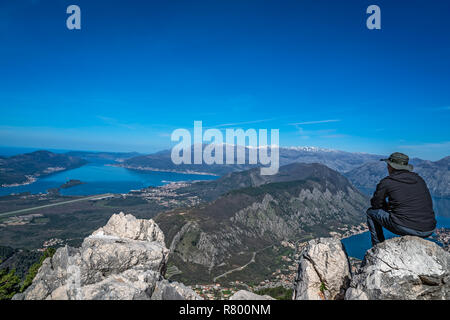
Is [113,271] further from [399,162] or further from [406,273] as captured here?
[399,162]

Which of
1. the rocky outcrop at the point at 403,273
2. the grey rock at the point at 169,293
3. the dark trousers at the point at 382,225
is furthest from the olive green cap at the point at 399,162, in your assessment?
the grey rock at the point at 169,293

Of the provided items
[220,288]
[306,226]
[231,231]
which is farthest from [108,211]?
[306,226]

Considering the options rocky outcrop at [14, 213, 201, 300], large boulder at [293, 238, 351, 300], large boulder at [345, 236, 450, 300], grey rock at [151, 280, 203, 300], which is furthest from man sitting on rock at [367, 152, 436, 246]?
rocky outcrop at [14, 213, 201, 300]

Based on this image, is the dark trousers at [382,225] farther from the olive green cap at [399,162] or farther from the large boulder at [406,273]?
the olive green cap at [399,162]

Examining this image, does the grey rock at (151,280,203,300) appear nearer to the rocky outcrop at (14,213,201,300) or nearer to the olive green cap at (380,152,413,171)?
the rocky outcrop at (14,213,201,300)

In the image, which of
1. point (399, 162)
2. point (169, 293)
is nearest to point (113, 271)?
point (169, 293)

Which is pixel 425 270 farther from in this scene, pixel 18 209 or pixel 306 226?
pixel 18 209

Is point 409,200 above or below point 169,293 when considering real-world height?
above
